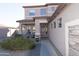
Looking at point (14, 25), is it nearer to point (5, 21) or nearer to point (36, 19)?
point (5, 21)

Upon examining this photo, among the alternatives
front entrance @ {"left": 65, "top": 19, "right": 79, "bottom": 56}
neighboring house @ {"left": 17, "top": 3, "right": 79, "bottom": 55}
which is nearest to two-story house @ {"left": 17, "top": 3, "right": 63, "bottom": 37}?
neighboring house @ {"left": 17, "top": 3, "right": 79, "bottom": 55}

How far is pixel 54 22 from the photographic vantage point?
496 inches

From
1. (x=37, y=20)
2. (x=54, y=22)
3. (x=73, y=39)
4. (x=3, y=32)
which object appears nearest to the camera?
(x=73, y=39)

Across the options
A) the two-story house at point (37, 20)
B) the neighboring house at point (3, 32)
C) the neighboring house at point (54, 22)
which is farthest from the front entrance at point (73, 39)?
the two-story house at point (37, 20)

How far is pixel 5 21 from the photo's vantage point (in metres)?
13.9

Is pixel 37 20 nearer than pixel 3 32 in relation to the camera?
No

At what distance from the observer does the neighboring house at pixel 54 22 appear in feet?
21.9

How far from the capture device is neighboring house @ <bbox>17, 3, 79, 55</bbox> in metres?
6.68

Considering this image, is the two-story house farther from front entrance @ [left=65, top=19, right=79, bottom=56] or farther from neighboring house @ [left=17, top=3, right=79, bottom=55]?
front entrance @ [left=65, top=19, right=79, bottom=56]

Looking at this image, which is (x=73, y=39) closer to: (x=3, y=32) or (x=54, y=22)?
(x=54, y=22)

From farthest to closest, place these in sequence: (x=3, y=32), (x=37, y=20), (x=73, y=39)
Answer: (x=37, y=20) → (x=3, y=32) → (x=73, y=39)

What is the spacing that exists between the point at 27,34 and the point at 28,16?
24.3ft

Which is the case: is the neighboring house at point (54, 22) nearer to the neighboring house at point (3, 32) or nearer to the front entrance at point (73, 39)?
the front entrance at point (73, 39)

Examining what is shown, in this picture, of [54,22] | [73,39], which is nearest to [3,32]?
[54,22]
